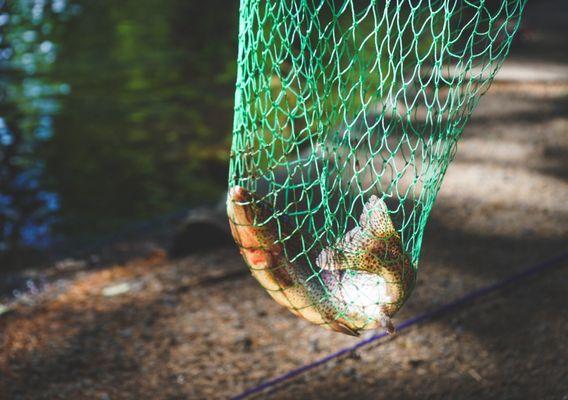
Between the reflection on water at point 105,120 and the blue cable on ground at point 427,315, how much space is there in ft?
10.4

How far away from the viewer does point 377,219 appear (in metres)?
1.82

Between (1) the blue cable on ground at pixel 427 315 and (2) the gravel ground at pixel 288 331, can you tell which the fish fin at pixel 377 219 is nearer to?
(2) the gravel ground at pixel 288 331

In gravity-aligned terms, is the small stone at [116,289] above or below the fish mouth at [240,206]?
below

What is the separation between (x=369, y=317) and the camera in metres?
1.78

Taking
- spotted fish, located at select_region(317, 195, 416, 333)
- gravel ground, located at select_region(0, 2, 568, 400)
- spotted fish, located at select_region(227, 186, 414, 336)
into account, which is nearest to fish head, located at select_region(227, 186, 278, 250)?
spotted fish, located at select_region(227, 186, 414, 336)

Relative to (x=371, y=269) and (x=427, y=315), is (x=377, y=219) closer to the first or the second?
(x=371, y=269)

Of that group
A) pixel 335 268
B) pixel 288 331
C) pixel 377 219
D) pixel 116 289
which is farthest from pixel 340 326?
pixel 116 289

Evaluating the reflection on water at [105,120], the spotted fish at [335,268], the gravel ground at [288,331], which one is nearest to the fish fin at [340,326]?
the spotted fish at [335,268]

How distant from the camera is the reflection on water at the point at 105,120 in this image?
6.41m

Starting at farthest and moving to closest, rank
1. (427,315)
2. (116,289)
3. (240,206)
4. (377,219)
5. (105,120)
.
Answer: (105,120) → (116,289) → (427,315) → (377,219) → (240,206)

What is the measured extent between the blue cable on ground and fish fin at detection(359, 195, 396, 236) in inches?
59.9

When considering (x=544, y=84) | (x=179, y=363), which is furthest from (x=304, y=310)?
(x=544, y=84)

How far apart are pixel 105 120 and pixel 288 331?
537 centimetres

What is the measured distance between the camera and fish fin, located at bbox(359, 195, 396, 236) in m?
1.81
